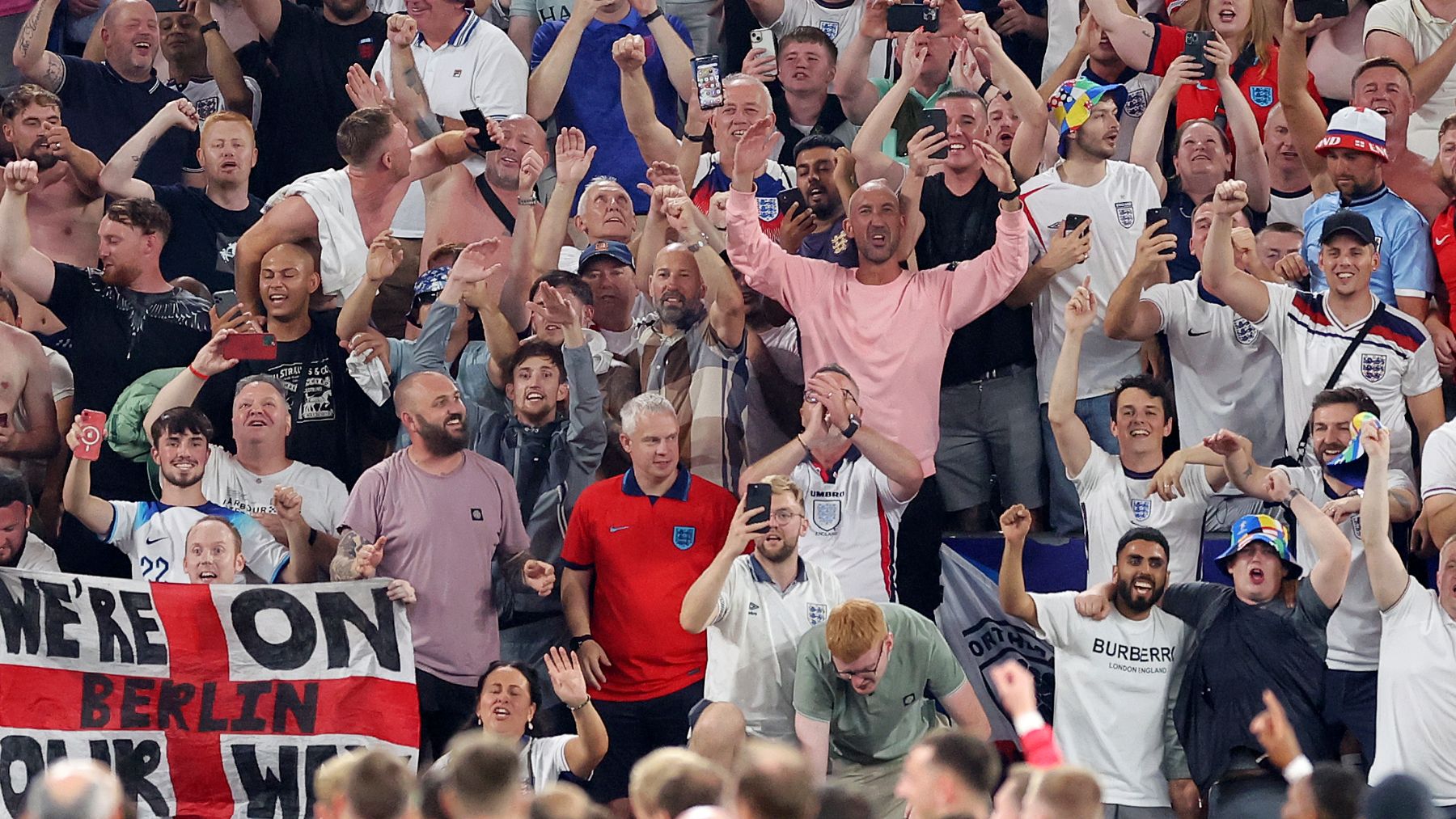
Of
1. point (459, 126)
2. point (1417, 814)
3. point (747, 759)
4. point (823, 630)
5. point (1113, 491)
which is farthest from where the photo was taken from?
point (459, 126)

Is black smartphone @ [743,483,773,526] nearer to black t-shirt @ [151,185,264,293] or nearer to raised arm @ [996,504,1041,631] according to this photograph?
raised arm @ [996,504,1041,631]

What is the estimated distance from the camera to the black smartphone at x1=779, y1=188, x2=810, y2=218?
9.89 m

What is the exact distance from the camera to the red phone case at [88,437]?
28.6 ft

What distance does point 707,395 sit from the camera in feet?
30.6

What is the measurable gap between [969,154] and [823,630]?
2.48 m

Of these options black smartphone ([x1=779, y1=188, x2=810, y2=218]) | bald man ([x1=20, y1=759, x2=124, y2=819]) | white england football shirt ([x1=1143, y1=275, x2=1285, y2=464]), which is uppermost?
black smartphone ([x1=779, y1=188, x2=810, y2=218])

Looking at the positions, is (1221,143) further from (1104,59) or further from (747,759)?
(747,759)

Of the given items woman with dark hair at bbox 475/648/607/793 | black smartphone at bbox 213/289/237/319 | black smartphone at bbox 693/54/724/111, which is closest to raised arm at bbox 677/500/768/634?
woman with dark hair at bbox 475/648/607/793

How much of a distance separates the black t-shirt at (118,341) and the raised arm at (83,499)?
55 centimetres

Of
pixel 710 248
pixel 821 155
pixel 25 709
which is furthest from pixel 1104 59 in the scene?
pixel 25 709

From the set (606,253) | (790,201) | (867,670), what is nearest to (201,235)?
(606,253)

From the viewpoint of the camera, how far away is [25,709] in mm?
8508

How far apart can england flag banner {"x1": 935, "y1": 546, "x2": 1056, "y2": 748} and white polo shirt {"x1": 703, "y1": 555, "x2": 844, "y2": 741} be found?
83 centimetres

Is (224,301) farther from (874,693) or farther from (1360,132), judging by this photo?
(1360,132)
